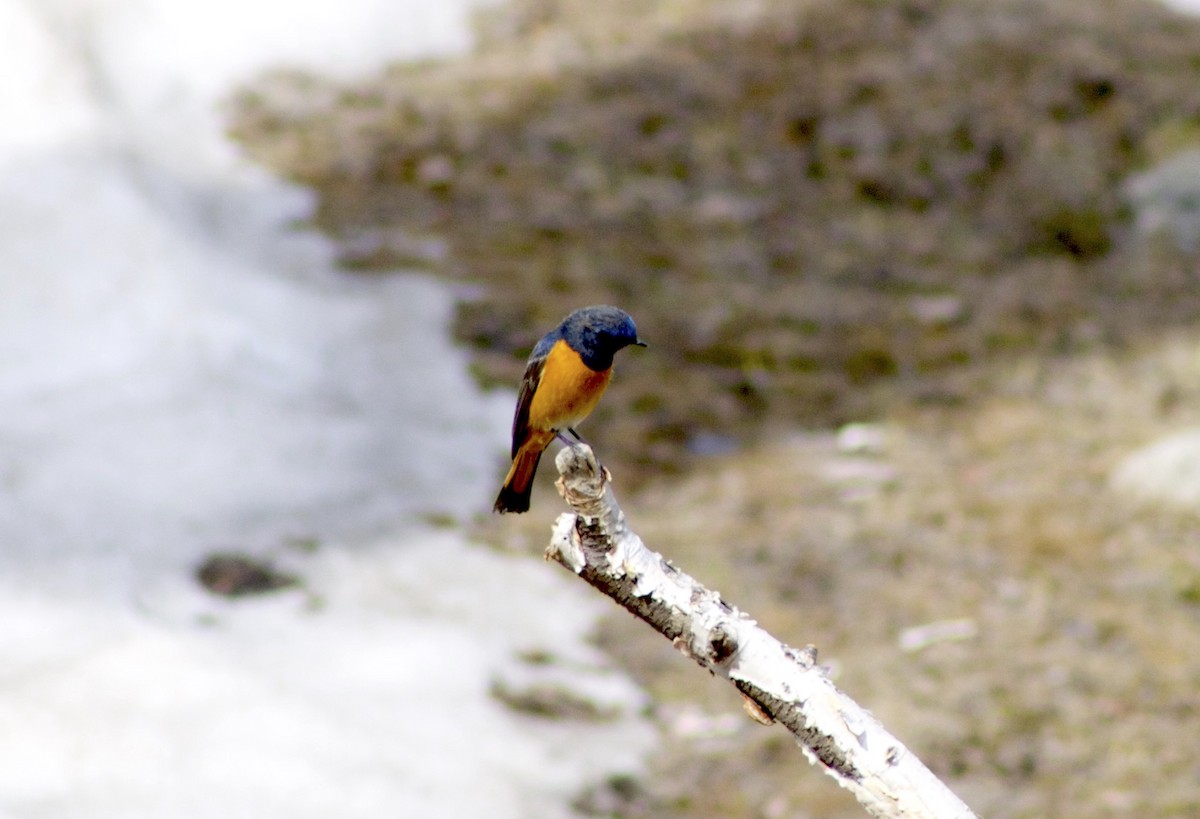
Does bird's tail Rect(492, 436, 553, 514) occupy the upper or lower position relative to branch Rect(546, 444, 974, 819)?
upper

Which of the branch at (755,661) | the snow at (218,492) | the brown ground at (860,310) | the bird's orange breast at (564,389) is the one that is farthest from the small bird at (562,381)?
the brown ground at (860,310)

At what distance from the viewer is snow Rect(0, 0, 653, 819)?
4848mm

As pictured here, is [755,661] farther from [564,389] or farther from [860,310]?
[860,310]

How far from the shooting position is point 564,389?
11.0ft

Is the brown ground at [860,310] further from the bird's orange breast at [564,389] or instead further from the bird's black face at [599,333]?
the bird's black face at [599,333]

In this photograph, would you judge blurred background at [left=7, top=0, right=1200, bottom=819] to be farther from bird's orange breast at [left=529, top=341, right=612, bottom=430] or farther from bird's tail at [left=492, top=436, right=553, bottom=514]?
bird's orange breast at [left=529, top=341, right=612, bottom=430]

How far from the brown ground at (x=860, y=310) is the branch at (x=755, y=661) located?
8.91 feet

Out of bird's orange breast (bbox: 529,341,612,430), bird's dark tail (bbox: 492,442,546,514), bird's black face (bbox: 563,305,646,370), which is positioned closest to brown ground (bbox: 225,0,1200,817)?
bird's dark tail (bbox: 492,442,546,514)

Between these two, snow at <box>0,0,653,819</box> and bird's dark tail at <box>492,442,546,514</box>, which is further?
snow at <box>0,0,653,819</box>

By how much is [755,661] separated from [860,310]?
21.1ft

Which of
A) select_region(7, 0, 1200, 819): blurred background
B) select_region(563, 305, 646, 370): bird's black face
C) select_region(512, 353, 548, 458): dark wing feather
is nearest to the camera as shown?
select_region(563, 305, 646, 370): bird's black face

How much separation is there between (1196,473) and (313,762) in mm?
4465

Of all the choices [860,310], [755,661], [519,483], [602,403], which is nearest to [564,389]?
[519,483]

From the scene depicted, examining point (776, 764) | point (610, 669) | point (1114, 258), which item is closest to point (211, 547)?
point (610, 669)
